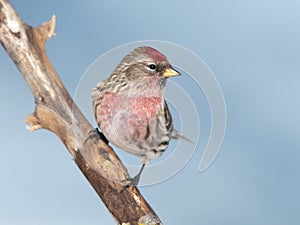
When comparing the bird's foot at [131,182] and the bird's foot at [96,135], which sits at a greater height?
the bird's foot at [96,135]

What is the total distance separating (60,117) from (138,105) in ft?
2.14

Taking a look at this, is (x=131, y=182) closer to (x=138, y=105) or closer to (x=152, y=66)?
(x=138, y=105)

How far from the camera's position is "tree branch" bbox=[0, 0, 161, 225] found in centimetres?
373

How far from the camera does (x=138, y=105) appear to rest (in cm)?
342

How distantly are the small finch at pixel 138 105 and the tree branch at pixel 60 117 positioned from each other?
0.20 meters

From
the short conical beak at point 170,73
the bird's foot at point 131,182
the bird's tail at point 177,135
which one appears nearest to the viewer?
the short conical beak at point 170,73

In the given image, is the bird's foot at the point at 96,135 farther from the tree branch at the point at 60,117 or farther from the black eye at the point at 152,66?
the black eye at the point at 152,66

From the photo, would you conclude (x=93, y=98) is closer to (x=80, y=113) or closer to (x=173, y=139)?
(x=80, y=113)

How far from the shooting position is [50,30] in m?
3.87

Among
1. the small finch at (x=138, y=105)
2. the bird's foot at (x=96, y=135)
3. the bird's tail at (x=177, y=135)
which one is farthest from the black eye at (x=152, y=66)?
the bird's foot at (x=96, y=135)

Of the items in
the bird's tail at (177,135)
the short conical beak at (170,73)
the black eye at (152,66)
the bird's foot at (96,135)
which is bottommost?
the bird's tail at (177,135)

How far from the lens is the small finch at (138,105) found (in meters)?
3.32

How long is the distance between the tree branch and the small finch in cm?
20

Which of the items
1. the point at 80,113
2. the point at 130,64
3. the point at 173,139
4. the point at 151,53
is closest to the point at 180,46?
the point at 151,53
